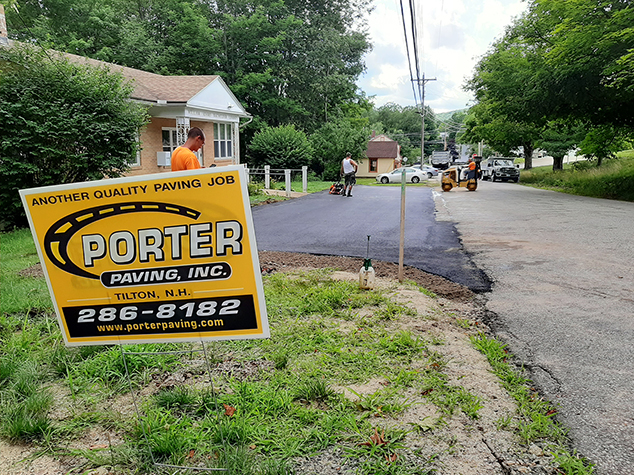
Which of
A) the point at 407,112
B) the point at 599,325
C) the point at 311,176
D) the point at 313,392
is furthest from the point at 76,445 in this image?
the point at 407,112

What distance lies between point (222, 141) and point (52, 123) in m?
16.2

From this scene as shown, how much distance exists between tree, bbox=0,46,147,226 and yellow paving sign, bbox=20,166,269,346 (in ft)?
31.9

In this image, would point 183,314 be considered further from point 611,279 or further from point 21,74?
point 21,74

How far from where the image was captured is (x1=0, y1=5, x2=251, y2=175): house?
792 inches

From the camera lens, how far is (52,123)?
11.0 meters

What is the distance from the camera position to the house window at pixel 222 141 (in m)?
26.3

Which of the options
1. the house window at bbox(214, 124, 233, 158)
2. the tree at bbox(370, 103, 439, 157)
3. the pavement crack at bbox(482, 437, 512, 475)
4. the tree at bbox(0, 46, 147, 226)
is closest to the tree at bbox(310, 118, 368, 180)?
the house window at bbox(214, 124, 233, 158)

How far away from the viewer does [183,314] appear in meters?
2.53

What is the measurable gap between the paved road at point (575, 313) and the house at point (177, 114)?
13.8 metres

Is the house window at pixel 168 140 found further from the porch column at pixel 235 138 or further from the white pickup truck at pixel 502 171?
the white pickup truck at pixel 502 171

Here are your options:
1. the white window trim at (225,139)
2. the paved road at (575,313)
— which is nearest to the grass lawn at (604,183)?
the paved road at (575,313)

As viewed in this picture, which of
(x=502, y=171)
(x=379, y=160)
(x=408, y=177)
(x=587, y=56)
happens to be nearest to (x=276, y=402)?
(x=587, y=56)

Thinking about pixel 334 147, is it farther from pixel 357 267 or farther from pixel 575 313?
pixel 575 313

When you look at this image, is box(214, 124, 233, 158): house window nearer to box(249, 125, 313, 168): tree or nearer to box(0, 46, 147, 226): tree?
box(249, 125, 313, 168): tree
